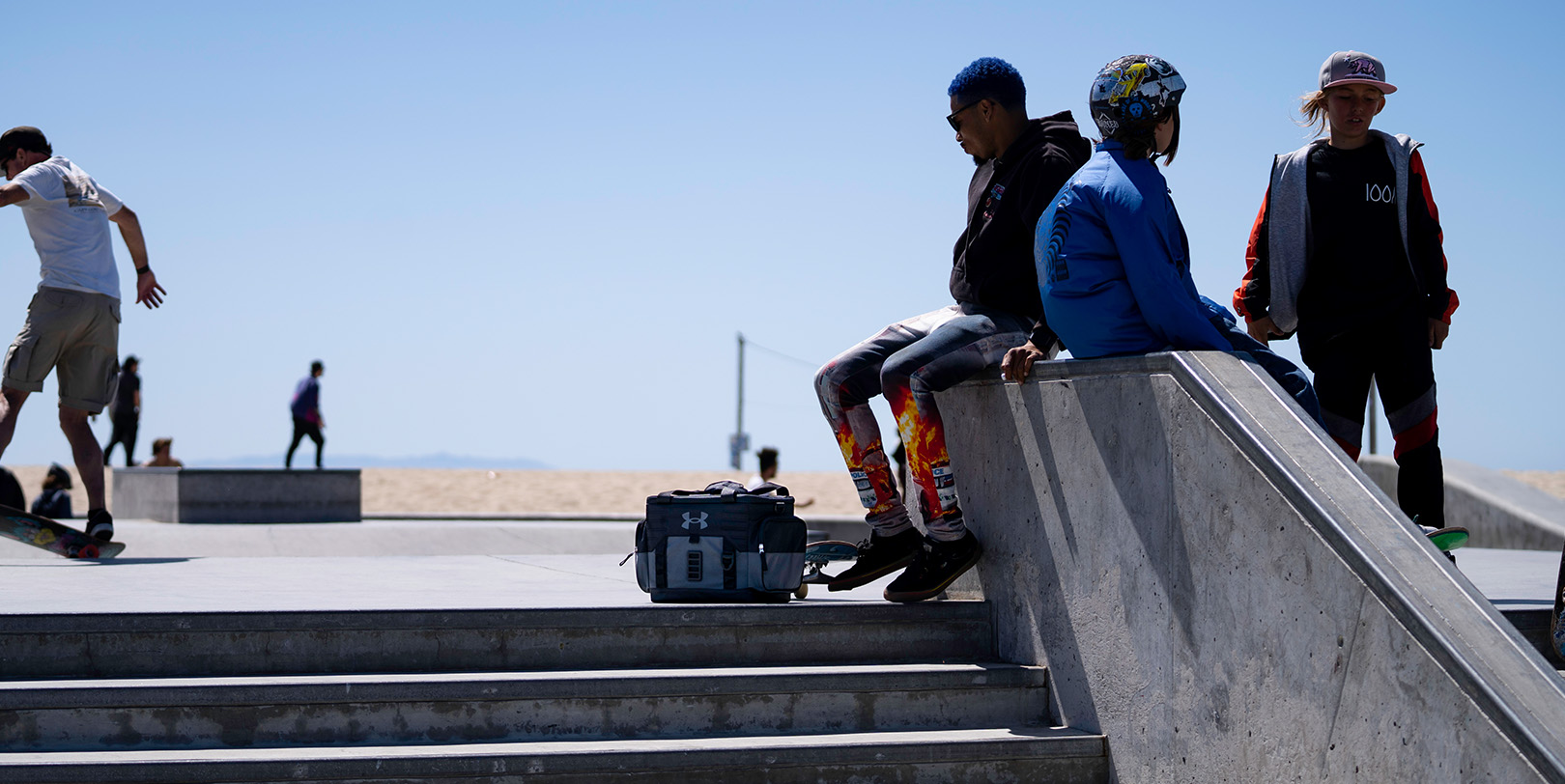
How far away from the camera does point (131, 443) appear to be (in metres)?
19.6

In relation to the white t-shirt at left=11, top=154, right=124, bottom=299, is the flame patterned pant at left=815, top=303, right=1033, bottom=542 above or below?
below

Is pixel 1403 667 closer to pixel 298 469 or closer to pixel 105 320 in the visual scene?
pixel 105 320

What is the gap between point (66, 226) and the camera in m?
7.26

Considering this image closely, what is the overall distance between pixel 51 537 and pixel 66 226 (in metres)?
1.68

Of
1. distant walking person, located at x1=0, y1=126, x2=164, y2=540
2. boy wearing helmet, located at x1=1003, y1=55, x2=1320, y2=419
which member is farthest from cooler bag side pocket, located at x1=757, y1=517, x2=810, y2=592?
distant walking person, located at x1=0, y1=126, x2=164, y2=540

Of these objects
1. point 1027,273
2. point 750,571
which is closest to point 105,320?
point 750,571

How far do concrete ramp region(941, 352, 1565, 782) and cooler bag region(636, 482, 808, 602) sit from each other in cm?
76

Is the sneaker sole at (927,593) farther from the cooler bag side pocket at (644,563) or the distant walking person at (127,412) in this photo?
the distant walking person at (127,412)

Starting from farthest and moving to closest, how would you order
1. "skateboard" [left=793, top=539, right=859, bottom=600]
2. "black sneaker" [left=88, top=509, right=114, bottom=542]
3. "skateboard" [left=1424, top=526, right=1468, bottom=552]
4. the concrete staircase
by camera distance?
"black sneaker" [left=88, top=509, right=114, bottom=542], "skateboard" [left=793, top=539, right=859, bottom=600], "skateboard" [left=1424, top=526, right=1468, bottom=552], the concrete staircase

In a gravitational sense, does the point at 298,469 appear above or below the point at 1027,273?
below

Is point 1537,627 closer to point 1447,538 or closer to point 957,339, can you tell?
point 1447,538

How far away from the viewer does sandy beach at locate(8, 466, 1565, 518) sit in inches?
1008

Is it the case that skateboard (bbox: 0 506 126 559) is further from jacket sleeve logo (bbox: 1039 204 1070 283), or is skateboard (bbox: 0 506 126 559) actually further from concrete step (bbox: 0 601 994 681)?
jacket sleeve logo (bbox: 1039 204 1070 283)

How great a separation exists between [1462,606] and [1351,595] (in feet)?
0.84
